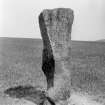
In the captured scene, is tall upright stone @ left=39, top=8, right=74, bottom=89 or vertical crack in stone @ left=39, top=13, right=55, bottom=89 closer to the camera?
tall upright stone @ left=39, top=8, right=74, bottom=89

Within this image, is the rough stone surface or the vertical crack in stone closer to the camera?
the rough stone surface

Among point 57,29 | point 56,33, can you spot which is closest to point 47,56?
point 56,33

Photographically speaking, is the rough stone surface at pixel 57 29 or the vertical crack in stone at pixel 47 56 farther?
the vertical crack in stone at pixel 47 56

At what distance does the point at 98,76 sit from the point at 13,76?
7.49 metres

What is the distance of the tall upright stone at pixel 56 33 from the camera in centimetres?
1291

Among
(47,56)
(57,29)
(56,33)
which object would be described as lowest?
(47,56)

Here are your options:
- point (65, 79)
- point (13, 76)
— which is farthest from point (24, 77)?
point (65, 79)

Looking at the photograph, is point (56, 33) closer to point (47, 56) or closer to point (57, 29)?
point (57, 29)

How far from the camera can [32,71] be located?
78.0 ft

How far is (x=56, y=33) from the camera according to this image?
13.0m

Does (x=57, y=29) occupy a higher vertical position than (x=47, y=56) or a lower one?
higher

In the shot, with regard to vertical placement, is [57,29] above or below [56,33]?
above

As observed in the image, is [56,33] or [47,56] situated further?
[47,56]

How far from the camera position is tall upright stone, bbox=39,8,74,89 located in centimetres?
1291
